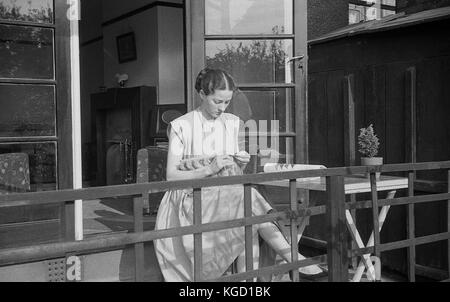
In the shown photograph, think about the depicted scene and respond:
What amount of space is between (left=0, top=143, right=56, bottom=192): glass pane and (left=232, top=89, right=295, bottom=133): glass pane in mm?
1231

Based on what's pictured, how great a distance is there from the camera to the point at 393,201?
239cm

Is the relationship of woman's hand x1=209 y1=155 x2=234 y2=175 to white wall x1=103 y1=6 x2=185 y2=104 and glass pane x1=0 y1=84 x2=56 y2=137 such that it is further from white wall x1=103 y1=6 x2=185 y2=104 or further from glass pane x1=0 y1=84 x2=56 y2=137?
white wall x1=103 y1=6 x2=185 y2=104

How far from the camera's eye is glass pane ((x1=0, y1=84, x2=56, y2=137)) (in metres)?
2.78

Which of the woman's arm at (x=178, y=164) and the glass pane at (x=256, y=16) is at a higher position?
the glass pane at (x=256, y=16)

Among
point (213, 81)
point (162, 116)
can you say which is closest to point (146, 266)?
point (213, 81)

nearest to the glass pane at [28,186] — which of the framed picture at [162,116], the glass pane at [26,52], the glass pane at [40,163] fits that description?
the glass pane at [40,163]

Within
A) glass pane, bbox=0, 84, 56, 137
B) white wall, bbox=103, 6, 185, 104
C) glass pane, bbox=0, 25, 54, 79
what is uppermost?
white wall, bbox=103, 6, 185, 104

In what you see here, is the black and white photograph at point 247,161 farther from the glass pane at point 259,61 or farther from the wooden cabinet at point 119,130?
the wooden cabinet at point 119,130

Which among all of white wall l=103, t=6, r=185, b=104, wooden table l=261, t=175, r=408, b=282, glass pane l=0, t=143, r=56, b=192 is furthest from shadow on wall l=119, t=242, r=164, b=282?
white wall l=103, t=6, r=185, b=104

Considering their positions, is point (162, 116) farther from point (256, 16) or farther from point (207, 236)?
point (207, 236)

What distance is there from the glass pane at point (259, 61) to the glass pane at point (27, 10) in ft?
3.81


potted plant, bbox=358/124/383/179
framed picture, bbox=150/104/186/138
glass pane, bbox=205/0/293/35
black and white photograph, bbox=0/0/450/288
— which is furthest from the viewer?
framed picture, bbox=150/104/186/138

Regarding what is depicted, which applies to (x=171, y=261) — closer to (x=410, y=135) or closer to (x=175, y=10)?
(x=410, y=135)

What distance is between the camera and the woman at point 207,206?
7.95ft
